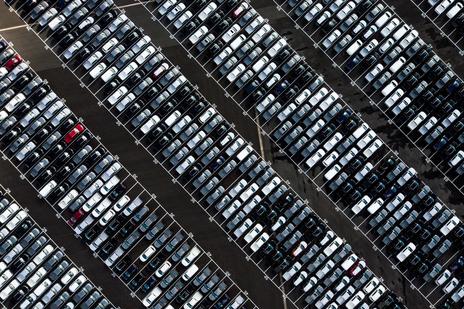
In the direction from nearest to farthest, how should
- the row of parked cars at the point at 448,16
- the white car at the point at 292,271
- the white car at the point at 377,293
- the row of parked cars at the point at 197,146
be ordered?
the row of parked cars at the point at 197,146
the white car at the point at 292,271
the white car at the point at 377,293
the row of parked cars at the point at 448,16

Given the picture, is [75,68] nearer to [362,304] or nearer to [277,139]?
[277,139]

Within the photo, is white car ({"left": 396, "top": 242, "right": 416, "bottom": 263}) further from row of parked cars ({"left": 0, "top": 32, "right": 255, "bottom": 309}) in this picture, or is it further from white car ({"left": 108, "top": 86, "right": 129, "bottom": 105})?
white car ({"left": 108, "top": 86, "right": 129, "bottom": 105})

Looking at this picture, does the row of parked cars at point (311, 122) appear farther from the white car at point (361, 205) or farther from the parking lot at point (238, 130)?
the parking lot at point (238, 130)

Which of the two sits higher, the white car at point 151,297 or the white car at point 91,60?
the white car at point 91,60

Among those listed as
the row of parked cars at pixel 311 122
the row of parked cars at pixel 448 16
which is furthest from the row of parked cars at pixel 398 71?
the row of parked cars at pixel 311 122

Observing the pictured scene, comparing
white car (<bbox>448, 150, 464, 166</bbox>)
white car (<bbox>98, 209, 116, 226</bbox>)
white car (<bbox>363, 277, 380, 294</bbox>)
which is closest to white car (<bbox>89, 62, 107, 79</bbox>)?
Answer: white car (<bbox>98, 209, 116, 226</bbox>)

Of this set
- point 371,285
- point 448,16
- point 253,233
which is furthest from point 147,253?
point 448,16
